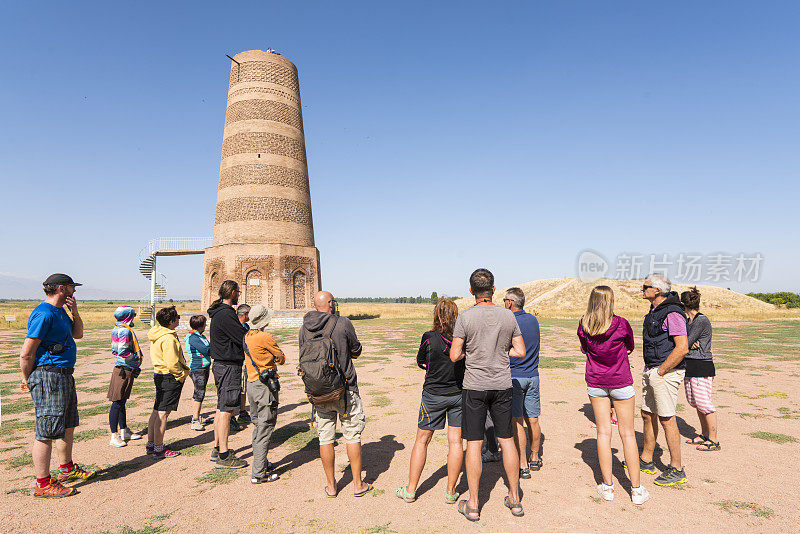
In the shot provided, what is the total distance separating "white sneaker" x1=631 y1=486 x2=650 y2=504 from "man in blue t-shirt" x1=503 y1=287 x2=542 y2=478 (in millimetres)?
1044

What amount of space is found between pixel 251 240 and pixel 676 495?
81.1 ft

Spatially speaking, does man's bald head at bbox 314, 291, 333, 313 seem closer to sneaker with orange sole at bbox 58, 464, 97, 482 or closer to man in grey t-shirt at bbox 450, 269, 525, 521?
man in grey t-shirt at bbox 450, 269, 525, 521

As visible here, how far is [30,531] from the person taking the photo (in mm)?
3576

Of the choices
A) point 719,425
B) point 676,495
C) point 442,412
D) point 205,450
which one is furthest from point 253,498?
point 719,425

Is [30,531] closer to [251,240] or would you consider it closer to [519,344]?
[519,344]

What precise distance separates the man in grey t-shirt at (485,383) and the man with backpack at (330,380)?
1.09 m

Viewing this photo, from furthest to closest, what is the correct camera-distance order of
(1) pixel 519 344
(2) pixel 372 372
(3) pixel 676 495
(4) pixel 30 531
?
1. (2) pixel 372 372
2. (3) pixel 676 495
3. (1) pixel 519 344
4. (4) pixel 30 531

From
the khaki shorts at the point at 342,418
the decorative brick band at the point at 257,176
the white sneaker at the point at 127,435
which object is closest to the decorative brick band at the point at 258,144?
the decorative brick band at the point at 257,176

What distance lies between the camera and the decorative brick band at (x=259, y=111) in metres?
25.8

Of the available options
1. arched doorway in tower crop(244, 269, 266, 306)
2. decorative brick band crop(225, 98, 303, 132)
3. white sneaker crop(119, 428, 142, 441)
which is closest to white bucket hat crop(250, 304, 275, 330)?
white sneaker crop(119, 428, 142, 441)

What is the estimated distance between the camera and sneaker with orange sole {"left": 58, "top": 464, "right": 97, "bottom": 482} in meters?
4.39

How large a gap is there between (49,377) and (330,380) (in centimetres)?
291

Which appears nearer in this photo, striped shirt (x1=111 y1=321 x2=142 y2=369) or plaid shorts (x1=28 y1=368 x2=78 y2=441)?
plaid shorts (x1=28 y1=368 x2=78 y2=441)

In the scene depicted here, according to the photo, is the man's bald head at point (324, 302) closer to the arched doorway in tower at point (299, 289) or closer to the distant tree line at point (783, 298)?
the arched doorway in tower at point (299, 289)
